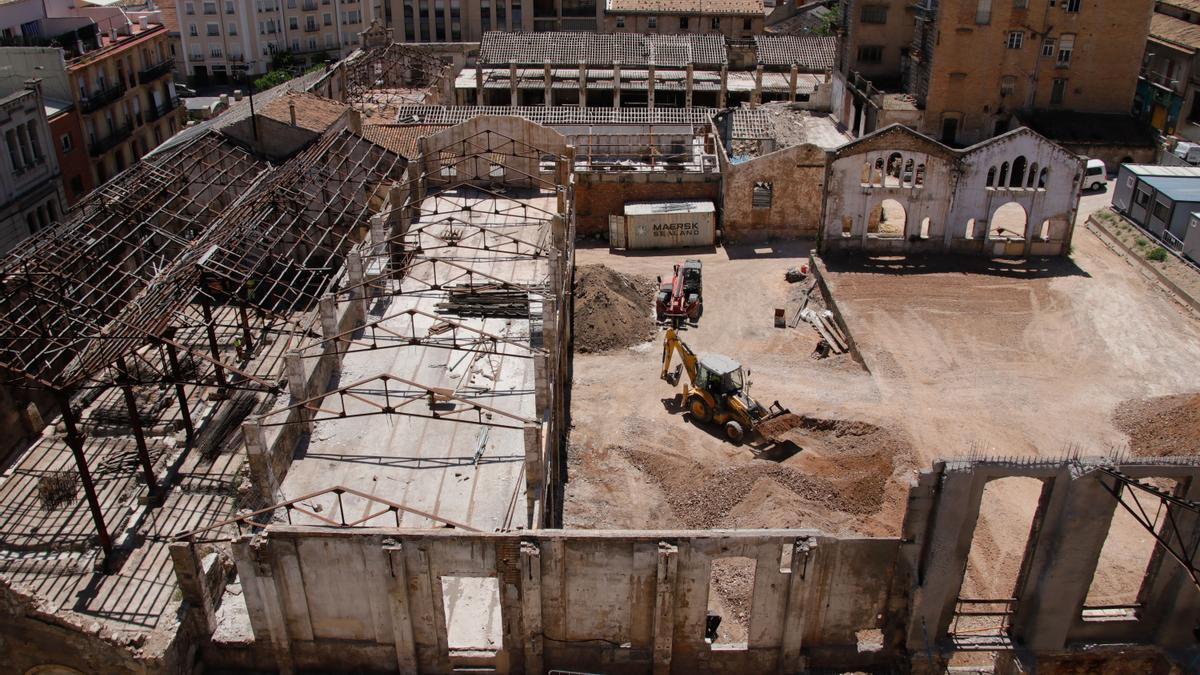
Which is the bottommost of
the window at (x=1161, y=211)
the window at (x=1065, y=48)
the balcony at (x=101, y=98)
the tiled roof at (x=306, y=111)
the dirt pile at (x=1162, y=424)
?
the dirt pile at (x=1162, y=424)

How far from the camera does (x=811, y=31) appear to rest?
88250 mm

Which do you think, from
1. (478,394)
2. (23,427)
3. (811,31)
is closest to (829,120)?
(811,31)

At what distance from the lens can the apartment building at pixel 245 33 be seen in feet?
283

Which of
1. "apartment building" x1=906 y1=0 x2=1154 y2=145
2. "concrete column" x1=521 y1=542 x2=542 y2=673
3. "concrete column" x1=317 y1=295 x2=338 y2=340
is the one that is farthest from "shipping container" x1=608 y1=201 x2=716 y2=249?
"concrete column" x1=521 y1=542 x2=542 y2=673

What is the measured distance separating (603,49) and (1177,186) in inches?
1667

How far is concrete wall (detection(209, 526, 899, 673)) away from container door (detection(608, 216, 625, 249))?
30.3m

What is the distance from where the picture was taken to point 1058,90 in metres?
59.6

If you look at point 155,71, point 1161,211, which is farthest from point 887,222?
point 155,71

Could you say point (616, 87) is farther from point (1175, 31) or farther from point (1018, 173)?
point (1175, 31)

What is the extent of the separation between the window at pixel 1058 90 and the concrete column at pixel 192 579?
56.5 meters

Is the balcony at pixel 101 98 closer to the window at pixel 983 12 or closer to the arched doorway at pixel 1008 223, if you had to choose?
the arched doorway at pixel 1008 223

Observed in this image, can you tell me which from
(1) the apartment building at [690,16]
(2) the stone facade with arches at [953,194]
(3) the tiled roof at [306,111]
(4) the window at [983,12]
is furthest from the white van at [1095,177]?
(3) the tiled roof at [306,111]

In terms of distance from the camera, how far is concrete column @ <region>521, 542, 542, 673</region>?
62.3ft

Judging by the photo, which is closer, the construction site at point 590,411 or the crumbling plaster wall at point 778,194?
the construction site at point 590,411
